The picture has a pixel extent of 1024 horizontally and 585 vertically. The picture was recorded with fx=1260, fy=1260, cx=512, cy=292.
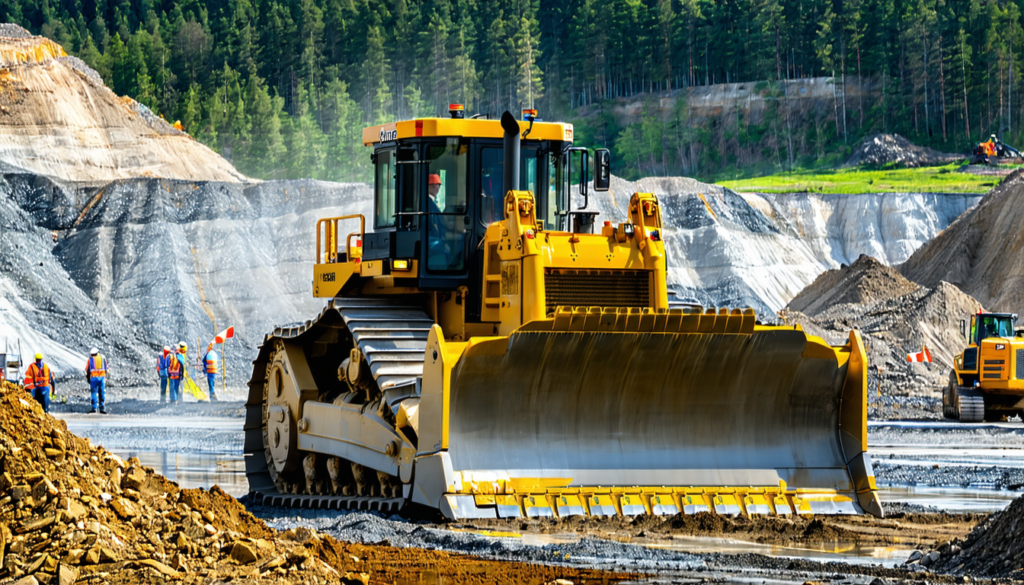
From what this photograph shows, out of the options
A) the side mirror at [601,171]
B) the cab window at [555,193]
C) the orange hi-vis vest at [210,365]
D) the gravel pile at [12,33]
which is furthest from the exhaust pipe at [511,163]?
the gravel pile at [12,33]

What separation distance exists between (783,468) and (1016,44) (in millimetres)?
77177

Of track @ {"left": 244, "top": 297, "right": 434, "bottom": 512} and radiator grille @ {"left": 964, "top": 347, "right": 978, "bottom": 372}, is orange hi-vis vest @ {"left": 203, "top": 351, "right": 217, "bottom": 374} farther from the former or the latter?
radiator grille @ {"left": 964, "top": 347, "right": 978, "bottom": 372}

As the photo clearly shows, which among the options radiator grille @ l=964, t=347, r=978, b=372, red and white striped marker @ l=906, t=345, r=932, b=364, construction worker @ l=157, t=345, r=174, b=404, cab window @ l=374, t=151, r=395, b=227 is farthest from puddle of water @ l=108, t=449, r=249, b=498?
red and white striped marker @ l=906, t=345, r=932, b=364

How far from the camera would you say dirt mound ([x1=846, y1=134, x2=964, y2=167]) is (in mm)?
69938

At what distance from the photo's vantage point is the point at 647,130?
8650 centimetres

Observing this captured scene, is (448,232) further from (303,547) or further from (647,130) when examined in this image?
(647,130)

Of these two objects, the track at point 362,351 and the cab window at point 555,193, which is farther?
the cab window at point 555,193

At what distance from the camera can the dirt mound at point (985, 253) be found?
38.9 m

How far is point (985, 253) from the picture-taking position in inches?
1633

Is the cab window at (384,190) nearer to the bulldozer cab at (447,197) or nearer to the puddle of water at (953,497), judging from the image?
the bulldozer cab at (447,197)

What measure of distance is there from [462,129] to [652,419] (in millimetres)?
3092

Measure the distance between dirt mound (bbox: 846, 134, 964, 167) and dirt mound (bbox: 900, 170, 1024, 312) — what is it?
2637 cm

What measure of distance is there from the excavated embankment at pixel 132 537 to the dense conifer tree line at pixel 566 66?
62554 mm

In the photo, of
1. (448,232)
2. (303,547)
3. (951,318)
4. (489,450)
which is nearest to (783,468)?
(489,450)
